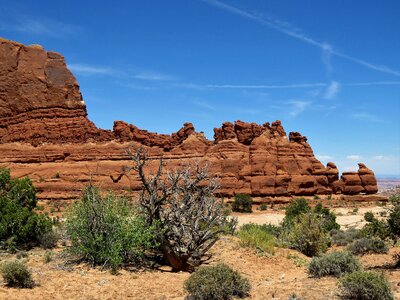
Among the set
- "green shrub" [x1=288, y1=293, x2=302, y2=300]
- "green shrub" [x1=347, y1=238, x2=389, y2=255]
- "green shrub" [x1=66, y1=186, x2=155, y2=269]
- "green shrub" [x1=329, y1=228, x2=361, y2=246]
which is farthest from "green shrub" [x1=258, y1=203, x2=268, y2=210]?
"green shrub" [x1=288, y1=293, x2=302, y2=300]

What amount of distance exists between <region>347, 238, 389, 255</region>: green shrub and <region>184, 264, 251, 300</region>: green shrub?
979 centimetres

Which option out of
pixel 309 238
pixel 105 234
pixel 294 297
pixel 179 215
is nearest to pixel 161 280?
pixel 179 215

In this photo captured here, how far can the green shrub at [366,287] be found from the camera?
8203 mm

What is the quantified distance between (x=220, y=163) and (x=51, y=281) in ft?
144

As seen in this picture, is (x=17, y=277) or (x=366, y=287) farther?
(x=17, y=277)

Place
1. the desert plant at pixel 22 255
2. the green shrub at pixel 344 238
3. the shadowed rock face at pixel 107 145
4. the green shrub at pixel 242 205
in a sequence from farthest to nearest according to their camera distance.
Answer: the shadowed rock face at pixel 107 145 < the green shrub at pixel 242 205 < the green shrub at pixel 344 238 < the desert plant at pixel 22 255

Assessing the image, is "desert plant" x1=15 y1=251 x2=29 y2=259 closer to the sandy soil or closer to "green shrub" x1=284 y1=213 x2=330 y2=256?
the sandy soil

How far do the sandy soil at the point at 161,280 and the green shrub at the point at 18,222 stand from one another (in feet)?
3.10

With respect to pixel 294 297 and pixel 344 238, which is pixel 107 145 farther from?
pixel 294 297

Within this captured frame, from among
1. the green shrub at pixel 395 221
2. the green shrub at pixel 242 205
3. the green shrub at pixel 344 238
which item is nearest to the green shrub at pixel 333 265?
the green shrub at pixel 395 221

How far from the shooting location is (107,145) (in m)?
54.0

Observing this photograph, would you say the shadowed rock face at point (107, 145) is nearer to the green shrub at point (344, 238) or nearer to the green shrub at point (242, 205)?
the green shrub at point (242, 205)

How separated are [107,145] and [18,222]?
38880 mm

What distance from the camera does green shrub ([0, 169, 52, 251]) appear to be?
50.6 feet
